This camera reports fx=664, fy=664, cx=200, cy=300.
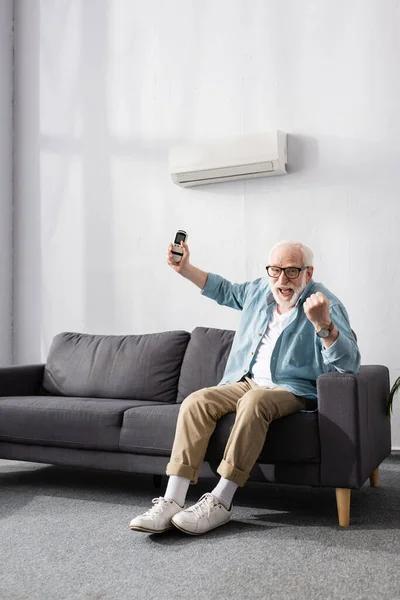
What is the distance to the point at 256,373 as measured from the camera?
8.95 feet

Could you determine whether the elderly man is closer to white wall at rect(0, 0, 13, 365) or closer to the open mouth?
the open mouth

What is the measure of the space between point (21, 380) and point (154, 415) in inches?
44.3

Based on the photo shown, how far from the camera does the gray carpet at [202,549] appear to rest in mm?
1796

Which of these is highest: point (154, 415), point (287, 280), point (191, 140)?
point (191, 140)

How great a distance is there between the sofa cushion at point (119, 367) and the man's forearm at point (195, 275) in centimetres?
45

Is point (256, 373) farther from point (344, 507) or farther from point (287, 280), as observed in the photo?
point (344, 507)

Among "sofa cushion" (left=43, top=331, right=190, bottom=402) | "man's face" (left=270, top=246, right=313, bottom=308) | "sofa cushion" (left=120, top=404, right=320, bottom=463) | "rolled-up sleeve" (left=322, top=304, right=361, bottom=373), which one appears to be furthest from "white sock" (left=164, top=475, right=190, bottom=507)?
"sofa cushion" (left=43, top=331, right=190, bottom=402)

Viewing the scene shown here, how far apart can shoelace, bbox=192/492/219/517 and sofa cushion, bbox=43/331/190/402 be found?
995 mm

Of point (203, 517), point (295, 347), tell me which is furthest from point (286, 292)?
point (203, 517)

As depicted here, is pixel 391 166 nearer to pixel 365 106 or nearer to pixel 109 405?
pixel 365 106

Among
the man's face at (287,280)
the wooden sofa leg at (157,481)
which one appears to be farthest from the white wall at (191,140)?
the wooden sofa leg at (157,481)

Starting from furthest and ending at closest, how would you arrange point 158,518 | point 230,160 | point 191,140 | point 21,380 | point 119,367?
point 191,140
point 230,160
point 21,380
point 119,367
point 158,518

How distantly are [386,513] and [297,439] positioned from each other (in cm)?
49

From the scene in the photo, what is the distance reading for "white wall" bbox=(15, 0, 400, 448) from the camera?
3.74m
